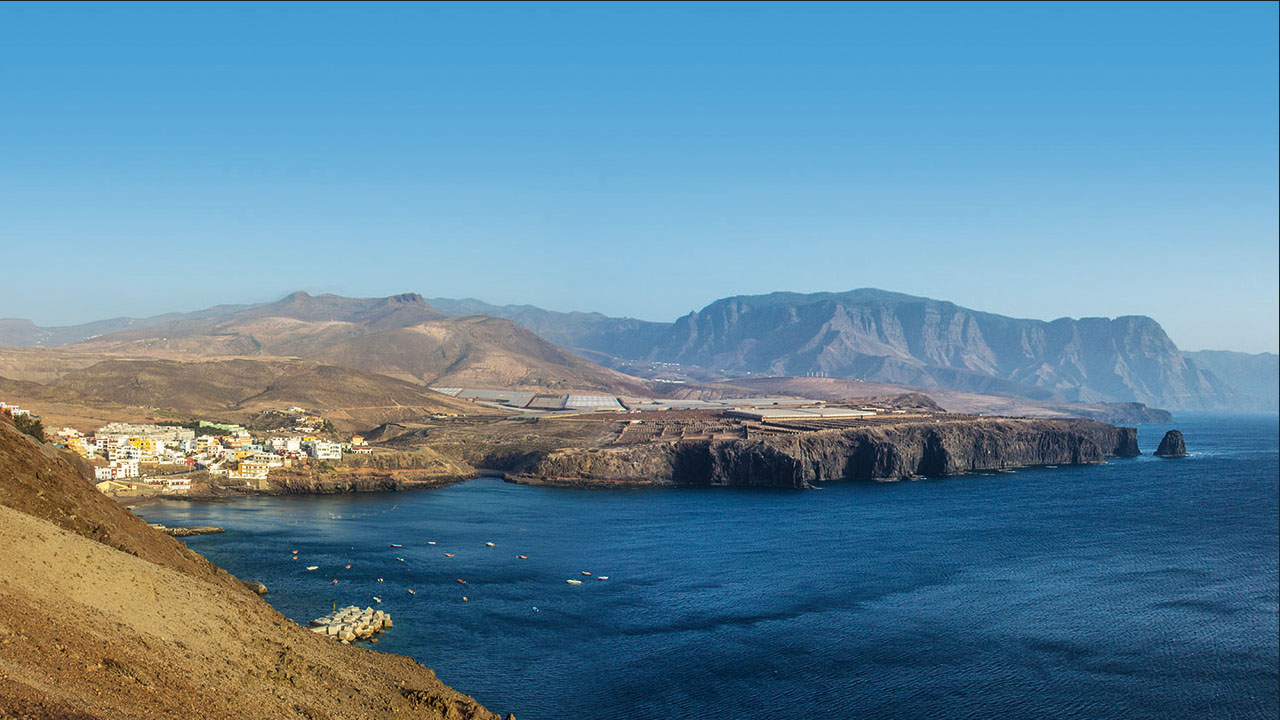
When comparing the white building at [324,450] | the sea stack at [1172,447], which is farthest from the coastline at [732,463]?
the sea stack at [1172,447]

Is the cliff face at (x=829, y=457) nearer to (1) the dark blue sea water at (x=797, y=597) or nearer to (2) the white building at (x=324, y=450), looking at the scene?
(1) the dark blue sea water at (x=797, y=597)

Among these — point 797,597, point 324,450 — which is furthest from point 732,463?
point 797,597

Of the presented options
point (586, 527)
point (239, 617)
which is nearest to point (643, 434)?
point (586, 527)

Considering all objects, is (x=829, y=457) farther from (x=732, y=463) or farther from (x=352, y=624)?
(x=352, y=624)

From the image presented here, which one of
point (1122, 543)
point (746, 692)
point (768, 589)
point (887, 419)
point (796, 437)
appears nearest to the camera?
point (746, 692)

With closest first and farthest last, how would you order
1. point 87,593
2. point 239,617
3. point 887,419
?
point 87,593, point 239,617, point 887,419

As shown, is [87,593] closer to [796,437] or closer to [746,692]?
[746,692]
